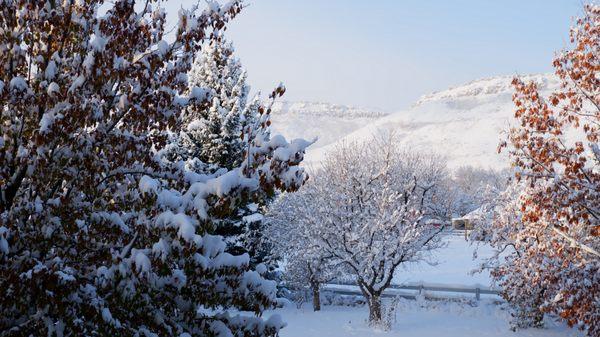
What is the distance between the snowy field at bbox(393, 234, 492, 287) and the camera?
2916 cm

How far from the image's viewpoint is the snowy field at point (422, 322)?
18250 millimetres

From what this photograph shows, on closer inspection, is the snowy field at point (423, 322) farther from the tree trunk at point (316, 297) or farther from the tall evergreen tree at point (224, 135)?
the tall evergreen tree at point (224, 135)

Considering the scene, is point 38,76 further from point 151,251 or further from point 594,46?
point 594,46

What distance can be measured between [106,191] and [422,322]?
16739 millimetres

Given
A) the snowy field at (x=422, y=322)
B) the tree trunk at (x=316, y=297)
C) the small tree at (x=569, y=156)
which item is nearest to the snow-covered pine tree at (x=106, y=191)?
the small tree at (x=569, y=156)

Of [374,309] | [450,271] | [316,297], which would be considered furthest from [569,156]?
[450,271]

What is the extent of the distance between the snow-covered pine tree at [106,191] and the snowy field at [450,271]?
19.6 metres

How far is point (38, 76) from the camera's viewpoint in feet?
17.0

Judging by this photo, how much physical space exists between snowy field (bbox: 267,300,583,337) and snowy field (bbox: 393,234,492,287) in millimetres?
1797

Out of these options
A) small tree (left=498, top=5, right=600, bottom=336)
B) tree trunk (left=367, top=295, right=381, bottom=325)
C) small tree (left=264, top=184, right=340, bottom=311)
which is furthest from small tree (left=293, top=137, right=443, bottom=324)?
small tree (left=498, top=5, right=600, bottom=336)

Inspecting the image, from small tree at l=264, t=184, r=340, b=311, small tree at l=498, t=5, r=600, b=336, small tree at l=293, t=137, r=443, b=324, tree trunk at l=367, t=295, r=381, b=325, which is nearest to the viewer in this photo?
small tree at l=498, t=5, r=600, b=336

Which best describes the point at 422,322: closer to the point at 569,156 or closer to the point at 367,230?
the point at 367,230

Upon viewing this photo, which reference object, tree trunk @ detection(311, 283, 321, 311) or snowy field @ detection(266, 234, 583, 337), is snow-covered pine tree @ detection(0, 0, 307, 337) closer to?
snowy field @ detection(266, 234, 583, 337)

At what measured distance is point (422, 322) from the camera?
20203 mm
